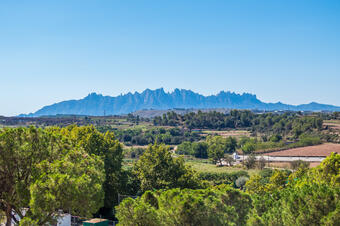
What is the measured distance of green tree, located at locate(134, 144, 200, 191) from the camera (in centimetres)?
2834

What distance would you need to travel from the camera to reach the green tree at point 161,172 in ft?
93.0

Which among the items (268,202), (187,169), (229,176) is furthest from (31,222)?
(229,176)

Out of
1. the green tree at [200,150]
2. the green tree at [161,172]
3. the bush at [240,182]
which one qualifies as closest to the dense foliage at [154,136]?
the green tree at [200,150]

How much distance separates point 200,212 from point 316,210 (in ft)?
12.4

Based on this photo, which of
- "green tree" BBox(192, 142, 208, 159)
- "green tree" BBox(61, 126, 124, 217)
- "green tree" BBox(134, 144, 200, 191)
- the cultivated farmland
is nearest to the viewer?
"green tree" BBox(61, 126, 124, 217)

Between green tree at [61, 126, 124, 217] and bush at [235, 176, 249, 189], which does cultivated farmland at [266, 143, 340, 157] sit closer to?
bush at [235, 176, 249, 189]

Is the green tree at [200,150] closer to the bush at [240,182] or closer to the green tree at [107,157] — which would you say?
the bush at [240,182]

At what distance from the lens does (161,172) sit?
28734 millimetres

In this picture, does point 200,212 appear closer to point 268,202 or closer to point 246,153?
point 268,202

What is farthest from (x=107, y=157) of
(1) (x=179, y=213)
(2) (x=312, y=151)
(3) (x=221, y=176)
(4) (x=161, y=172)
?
(2) (x=312, y=151)

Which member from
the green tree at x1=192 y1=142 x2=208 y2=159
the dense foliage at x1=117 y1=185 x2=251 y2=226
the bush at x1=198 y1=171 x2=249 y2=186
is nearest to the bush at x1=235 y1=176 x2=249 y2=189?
the bush at x1=198 y1=171 x2=249 y2=186

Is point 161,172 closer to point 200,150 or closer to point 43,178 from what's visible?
point 43,178

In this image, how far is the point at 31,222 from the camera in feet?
37.2

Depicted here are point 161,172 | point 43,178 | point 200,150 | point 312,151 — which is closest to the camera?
point 43,178
